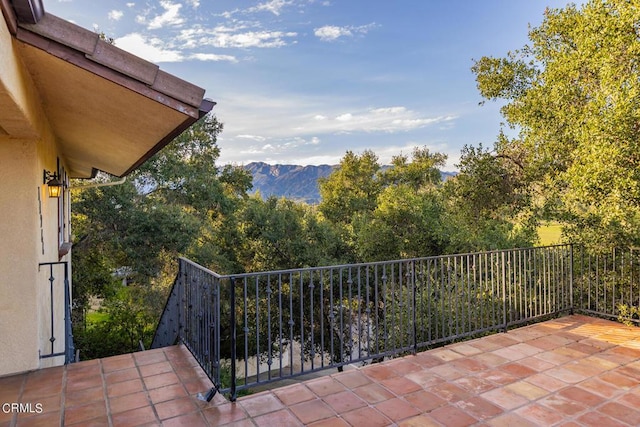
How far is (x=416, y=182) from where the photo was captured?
74.3ft

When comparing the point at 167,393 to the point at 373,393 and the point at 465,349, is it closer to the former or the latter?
the point at 373,393

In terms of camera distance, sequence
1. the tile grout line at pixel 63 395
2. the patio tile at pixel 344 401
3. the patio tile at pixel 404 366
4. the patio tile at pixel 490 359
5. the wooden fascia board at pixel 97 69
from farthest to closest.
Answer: the patio tile at pixel 490 359 → the patio tile at pixel 404 366 → the patio tile at pixel 344 401 → the tile grout line at pixel 63 395 → the wooden fascia board at pixel 97 69

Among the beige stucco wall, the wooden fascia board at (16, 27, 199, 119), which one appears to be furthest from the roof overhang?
the beige stucco wall

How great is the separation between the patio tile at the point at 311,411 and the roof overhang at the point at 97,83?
222 cm

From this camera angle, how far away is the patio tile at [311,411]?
2561 millimetres

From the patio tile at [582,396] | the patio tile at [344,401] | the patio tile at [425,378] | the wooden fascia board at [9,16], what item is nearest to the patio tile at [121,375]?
the patio tile at [344,401]

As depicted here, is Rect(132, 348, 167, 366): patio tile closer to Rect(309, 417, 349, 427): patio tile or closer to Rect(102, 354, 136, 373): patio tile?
Rect(102, 354, 136, 373): patio tile

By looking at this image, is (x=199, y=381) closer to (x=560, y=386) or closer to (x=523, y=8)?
(x=560, y=386)

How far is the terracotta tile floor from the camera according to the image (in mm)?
2547

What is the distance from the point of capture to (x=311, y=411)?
2658 millimetres

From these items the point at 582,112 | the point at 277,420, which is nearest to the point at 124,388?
the point at 277,420

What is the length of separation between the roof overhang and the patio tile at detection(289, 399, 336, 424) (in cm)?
222

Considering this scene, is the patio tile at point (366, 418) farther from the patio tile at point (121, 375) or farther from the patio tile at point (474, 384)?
the patio tile at point (121, 375)

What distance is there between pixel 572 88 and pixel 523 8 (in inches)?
127
